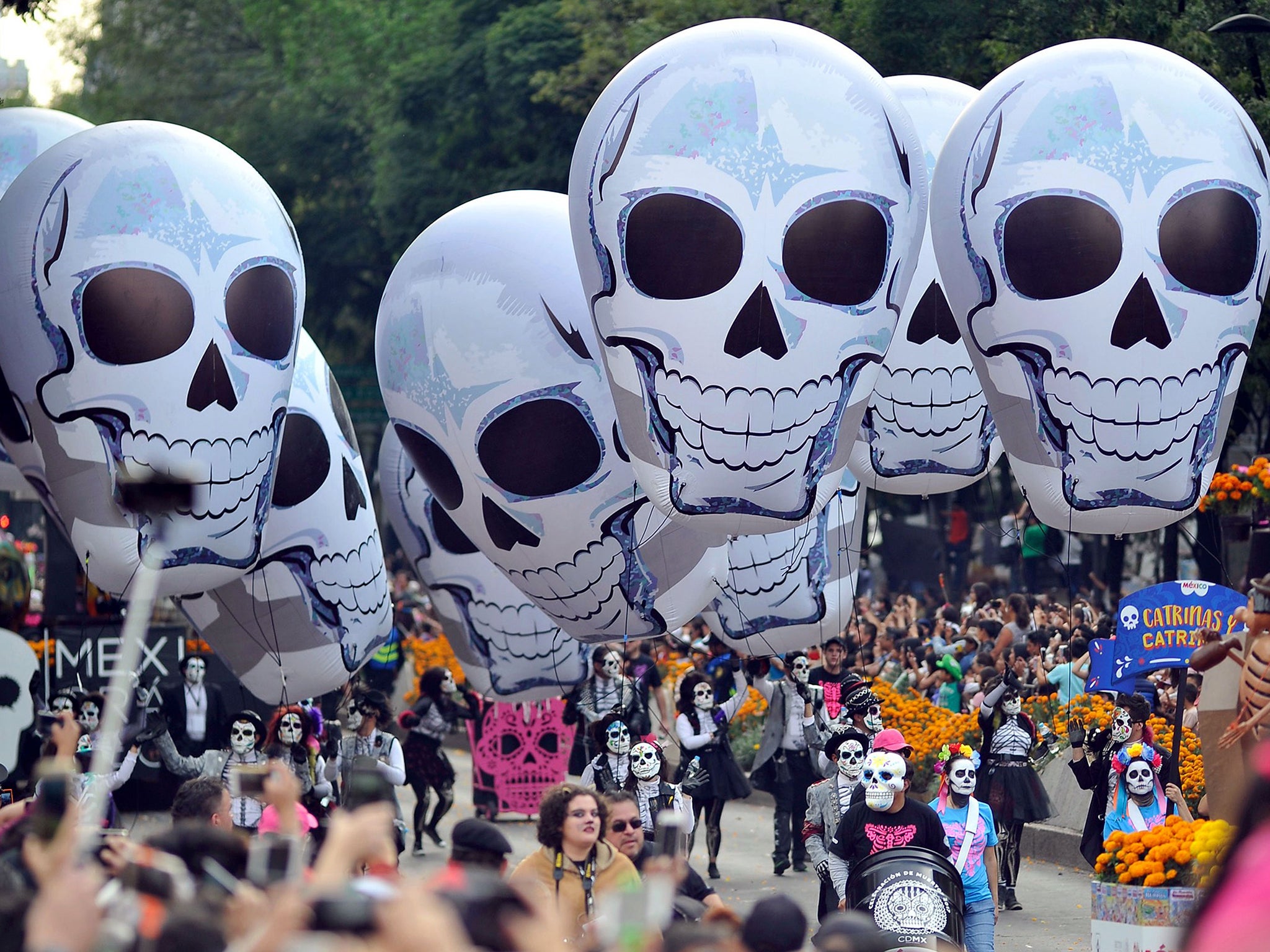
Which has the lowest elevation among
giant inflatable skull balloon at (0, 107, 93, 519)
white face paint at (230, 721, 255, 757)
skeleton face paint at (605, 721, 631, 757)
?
white face paint at (230, 721, 255, 757)

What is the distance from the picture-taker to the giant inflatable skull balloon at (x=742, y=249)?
903 cm

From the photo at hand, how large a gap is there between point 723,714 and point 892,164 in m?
6.05

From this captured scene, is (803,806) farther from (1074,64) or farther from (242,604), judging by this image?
(1074,64)

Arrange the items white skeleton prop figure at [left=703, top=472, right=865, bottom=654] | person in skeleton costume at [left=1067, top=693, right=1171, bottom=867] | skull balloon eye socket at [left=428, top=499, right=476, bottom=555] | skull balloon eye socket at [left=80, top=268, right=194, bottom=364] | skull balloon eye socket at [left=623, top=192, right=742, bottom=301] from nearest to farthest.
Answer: skull balloon eye socket at [left=623, top=192, right=742, bottom=301] → skull balloon eye socket at [left=80, top=268, right=194, bottom=364] → person in skeleton costume at [left=1067, top=693, right=1171, bottom=867] → skull balloon eye socket at [left=428, top=499, right=476, bottom=555] → white skeleton prop figure at [left=703, top=472, right=865, bottom=654]

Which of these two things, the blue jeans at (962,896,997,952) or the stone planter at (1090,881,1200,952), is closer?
the stone planter at (1090,881,1200,952)

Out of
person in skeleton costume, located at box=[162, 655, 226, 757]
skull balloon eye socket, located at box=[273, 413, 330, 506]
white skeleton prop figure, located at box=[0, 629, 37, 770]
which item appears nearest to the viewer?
white skeleton prop figure, located at box=[0, 629, 37, 770]

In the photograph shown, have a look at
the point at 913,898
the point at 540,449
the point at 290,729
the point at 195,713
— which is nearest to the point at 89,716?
the point at 290,729

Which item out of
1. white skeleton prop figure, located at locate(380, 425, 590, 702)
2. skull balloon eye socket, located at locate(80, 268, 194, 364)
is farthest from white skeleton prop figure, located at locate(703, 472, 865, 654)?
skull balloon eye socket, located at locate(80, 268, 194, 364)

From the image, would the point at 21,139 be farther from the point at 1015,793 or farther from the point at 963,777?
the point at 1015,793

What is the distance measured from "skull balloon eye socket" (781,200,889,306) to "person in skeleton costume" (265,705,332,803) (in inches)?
210

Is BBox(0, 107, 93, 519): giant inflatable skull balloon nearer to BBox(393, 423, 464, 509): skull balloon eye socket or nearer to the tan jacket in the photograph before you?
BBox(393, 423, 464, 509): skull balloon eye socket

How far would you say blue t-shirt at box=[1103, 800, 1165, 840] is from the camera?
11039mm

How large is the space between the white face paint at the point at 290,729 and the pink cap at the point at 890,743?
4.49 meters

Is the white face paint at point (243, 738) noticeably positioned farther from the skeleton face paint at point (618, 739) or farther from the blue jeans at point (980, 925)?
the blue jeans at point (980, 925)
